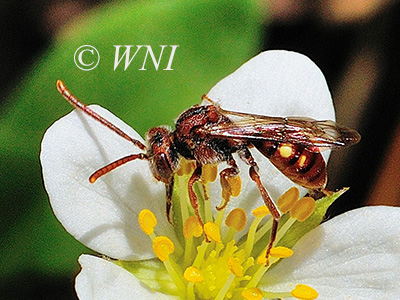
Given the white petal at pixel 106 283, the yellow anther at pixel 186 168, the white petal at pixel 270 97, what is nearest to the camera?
the white petal at pixel 106 283

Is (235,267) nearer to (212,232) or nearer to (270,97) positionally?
(212,232)

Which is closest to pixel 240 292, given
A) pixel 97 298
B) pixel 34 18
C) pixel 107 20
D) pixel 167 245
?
pixel 167 245

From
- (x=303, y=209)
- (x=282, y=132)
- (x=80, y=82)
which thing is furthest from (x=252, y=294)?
(x=80, y=82)

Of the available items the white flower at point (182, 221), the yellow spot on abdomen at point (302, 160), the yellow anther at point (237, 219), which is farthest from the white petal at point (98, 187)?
the yellow spot on abdomen at point (302, 160)

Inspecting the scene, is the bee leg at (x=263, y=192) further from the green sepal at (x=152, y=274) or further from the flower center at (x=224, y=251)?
the green sepal at (x=152, y=274)

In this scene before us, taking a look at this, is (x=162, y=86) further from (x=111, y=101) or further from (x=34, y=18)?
(x=34, y=18)
